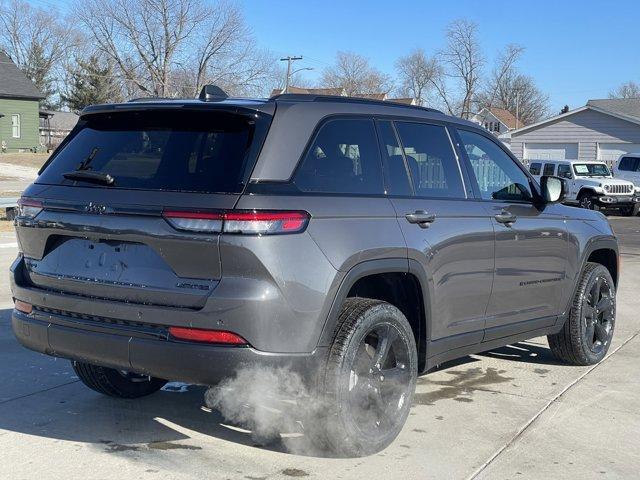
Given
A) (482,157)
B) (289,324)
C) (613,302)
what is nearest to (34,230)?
(289,324)

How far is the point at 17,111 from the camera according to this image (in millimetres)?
48469

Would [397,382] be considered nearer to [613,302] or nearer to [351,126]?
[351,126]

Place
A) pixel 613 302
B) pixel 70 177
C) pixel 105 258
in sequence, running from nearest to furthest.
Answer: pixel 105 258, pixel 70 177, pixel 613 302

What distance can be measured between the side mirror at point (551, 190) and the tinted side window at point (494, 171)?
10 centimetres

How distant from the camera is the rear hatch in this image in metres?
3.72

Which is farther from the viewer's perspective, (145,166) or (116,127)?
(116,127)

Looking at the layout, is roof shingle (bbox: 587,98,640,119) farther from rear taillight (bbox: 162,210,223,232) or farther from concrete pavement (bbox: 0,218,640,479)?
rear taillight (bbox: 162,210,223,232)

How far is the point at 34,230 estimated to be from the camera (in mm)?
4309

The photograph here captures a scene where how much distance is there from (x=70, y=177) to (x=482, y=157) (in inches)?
107

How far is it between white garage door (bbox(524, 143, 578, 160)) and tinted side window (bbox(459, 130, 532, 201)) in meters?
38.8

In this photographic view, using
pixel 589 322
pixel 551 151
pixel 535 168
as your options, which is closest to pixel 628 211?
pixel 535 168

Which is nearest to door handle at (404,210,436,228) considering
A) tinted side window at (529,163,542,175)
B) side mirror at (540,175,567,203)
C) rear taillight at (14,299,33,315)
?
side mirror at (540,175,567,203)

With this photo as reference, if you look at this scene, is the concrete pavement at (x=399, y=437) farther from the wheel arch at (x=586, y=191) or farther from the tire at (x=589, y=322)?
the wheel arch at (x=586, y=191)

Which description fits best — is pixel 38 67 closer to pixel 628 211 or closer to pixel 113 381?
pixel 628 211
